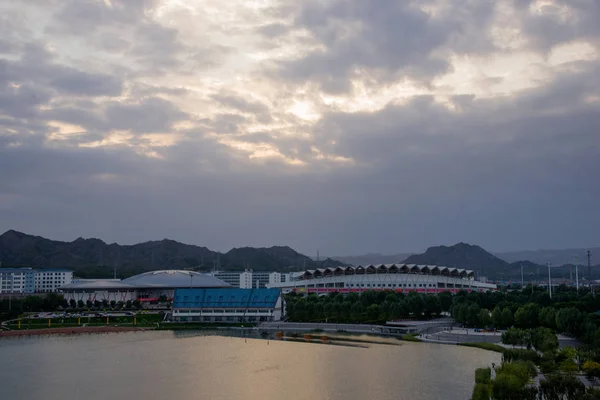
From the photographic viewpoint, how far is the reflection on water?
64.8 feet

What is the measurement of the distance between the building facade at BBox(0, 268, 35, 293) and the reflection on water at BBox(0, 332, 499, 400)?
46.5 meters

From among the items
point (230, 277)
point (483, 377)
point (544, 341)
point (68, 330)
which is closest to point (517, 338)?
point (544, 341)

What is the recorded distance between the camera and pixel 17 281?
75.5 m

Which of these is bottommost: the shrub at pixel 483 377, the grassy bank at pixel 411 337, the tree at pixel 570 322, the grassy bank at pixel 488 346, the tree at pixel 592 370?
the grassy bank at pixel 411 337

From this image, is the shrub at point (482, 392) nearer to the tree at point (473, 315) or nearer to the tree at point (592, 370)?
the tree at point (592, 370)

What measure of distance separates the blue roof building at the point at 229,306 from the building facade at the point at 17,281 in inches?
1599

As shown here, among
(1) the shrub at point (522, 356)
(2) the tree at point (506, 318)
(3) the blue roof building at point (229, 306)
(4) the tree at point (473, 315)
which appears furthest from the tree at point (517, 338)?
(3) the blue roof building at point (229, 306)

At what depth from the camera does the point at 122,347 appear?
30.4m

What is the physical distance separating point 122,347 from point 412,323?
17499 mm

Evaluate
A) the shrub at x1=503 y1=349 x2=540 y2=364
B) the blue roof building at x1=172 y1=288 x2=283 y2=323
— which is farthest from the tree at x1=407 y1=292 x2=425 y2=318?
the shrub at x1=503 y1=349 x2=540 y2=364

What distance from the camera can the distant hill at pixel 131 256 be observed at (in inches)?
5251

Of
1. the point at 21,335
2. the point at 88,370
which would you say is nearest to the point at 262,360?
the point at 88,370

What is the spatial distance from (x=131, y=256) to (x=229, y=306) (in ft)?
390

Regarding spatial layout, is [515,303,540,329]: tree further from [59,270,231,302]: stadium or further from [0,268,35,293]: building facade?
[0,268,35,293]: building facade
